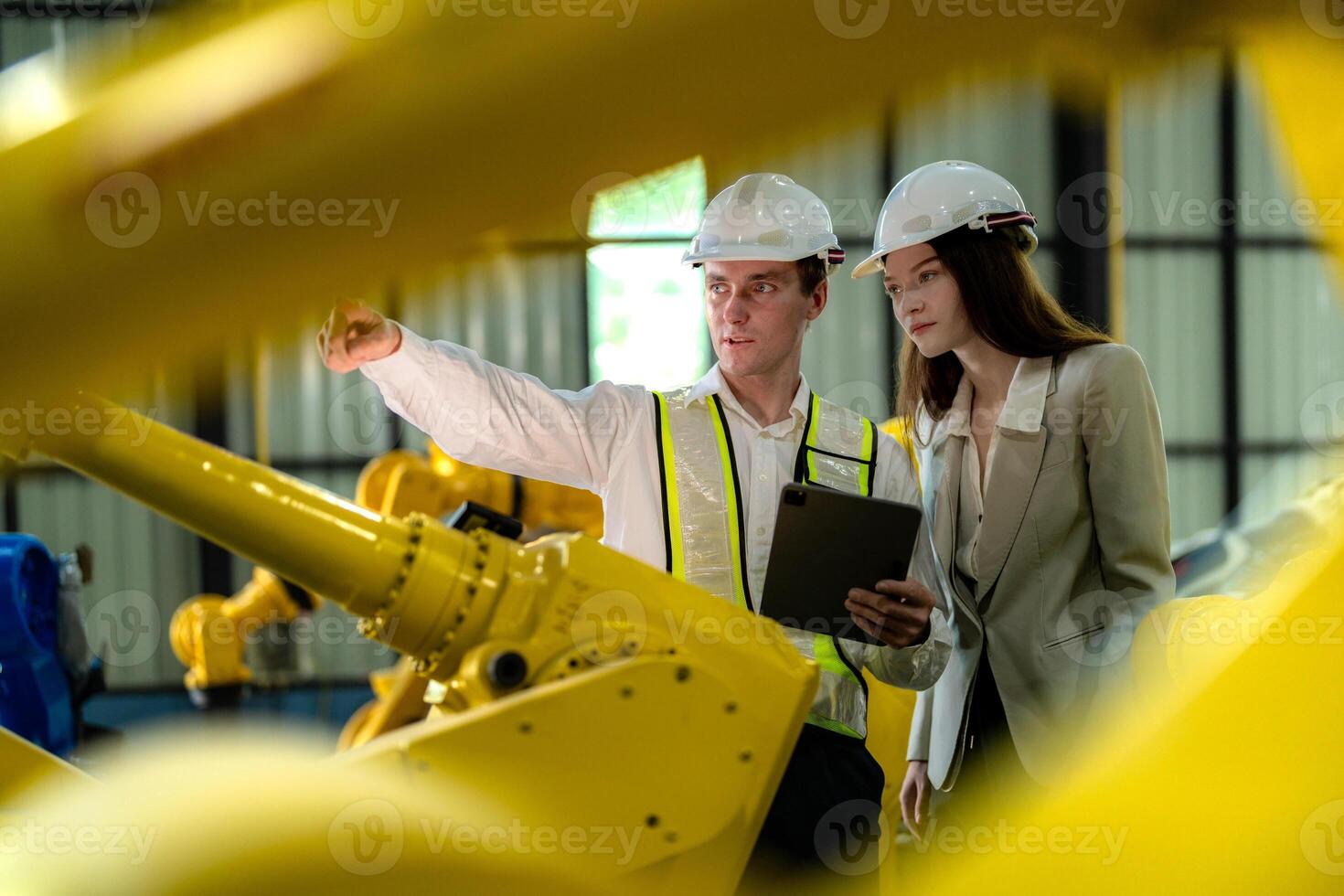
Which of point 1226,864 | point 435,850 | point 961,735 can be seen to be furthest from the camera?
point 961,735

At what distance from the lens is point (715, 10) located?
0.53 meters

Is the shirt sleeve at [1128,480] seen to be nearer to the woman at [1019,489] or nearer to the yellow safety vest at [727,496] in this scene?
the woman at [1019,489]

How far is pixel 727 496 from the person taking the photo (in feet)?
7.72

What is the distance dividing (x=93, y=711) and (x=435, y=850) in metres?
10.4

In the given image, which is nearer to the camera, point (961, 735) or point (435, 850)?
point (435, 850)

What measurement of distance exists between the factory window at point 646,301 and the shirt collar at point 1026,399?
7.68 m

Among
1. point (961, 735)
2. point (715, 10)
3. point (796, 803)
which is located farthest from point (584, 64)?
point (961, 735)

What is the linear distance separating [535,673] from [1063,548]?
1.49 m

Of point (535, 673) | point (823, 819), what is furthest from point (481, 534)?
point (823, 819)

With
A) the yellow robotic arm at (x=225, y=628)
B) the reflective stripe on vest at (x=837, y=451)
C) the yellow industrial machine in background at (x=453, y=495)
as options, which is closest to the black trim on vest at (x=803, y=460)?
the reflective stripe on vest at (x=837, y=451)

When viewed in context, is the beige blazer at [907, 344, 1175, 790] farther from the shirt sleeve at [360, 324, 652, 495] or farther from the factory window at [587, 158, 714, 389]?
the factory window at [587, 158, 714, 389]

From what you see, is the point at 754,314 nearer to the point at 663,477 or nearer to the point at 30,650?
the point at 663,477

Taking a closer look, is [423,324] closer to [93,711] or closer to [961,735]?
[93,711]

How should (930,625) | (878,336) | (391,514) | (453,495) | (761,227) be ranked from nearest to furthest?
1. (930,625)
2. (761,227)
3. (391,514)
4. (453,495)
5. (878,336)
